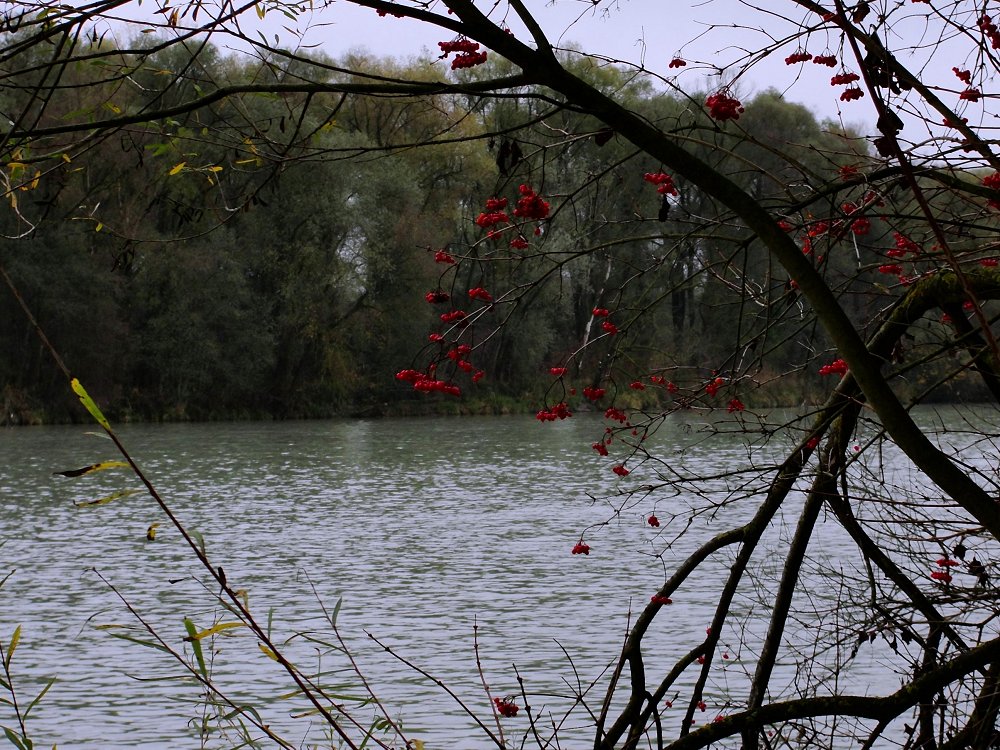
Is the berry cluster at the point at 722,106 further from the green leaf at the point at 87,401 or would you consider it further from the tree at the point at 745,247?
the green leaf at the point at 87,401

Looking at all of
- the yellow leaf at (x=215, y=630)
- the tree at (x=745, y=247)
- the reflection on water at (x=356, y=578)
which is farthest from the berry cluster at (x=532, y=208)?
the yellow leaf at (x=215, y=630)

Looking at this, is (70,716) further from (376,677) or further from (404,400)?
(404,400)

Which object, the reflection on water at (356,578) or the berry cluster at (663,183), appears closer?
the berry cluster at (663,183)

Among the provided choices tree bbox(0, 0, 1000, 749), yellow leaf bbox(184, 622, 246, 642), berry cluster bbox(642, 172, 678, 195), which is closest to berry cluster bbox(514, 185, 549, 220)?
tree bbox(0, 0, 1000, 749)

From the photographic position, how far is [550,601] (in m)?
10.9

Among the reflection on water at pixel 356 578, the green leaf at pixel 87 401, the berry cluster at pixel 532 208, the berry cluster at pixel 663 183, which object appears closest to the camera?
the green leaf at pixel 87 401

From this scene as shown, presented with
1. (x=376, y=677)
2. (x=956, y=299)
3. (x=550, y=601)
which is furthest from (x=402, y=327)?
(x=956, y=299)

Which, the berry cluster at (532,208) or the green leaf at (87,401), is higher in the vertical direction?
the berry cluster at (532,208)

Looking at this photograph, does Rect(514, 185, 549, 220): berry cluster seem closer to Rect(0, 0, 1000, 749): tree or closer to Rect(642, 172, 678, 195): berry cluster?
Rect(0, 0, 1000, 749): tree

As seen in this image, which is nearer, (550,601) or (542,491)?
(550,601)

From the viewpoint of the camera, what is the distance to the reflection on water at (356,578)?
7637 millimetres

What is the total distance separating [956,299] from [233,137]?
173 cm

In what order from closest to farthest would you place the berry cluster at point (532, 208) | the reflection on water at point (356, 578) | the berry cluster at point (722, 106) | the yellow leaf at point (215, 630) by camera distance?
the yellow leaf at point (215, 630)
the berry cluster at point (722, 106)
the berry cluster at point (532, 208)
the reflection on water at point (356, 578)

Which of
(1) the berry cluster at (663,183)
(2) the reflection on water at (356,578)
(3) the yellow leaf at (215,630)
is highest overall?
(1) the berry cluster at (663,183)
